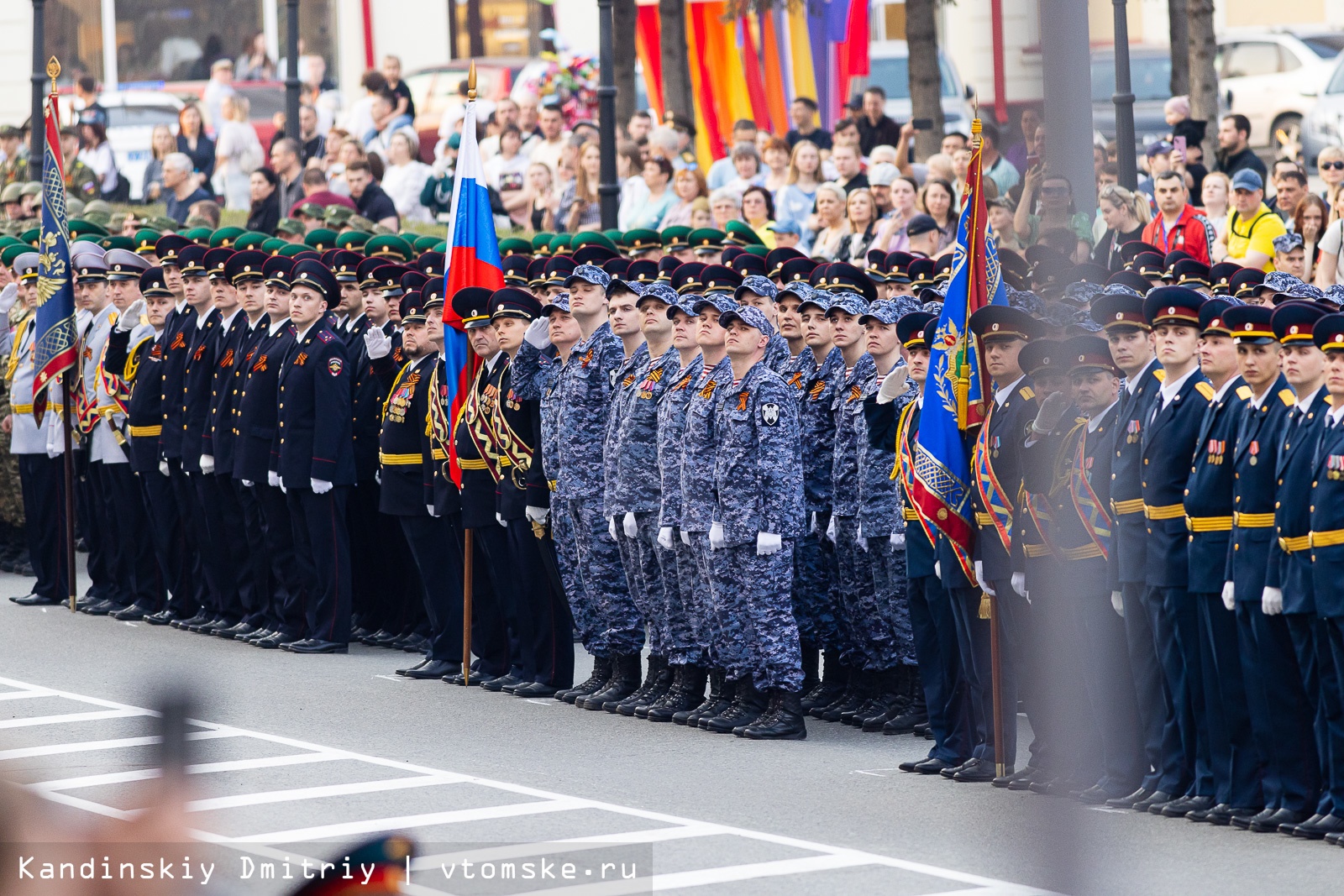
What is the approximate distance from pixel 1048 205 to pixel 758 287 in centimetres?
830

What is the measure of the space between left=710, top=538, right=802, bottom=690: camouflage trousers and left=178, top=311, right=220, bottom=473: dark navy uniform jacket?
4.83 m

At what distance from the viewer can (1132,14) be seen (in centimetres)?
318

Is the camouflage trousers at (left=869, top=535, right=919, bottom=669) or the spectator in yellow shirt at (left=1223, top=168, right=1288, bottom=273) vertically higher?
the spectator in yellow shirt at (left=1223, top=168, right=1288, bottom=273)

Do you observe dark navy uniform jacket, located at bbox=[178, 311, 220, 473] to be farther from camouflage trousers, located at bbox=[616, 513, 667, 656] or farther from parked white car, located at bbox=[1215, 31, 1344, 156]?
parked white car, located at bbox=[1215, 31, 1344, 156]

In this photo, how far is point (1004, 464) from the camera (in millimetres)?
9539

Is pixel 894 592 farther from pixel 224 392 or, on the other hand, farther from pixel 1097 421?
pixel 224 392

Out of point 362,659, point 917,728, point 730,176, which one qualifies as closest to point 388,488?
point 362,659

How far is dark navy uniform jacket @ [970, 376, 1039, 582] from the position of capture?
940 cm

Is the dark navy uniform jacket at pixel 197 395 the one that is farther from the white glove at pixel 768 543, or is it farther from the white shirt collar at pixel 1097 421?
the white shirt collar at pixel 1097 421

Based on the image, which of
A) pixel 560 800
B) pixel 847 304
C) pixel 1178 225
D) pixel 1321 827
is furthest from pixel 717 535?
pixel 1178 225

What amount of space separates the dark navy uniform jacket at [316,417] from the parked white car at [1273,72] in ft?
59.2

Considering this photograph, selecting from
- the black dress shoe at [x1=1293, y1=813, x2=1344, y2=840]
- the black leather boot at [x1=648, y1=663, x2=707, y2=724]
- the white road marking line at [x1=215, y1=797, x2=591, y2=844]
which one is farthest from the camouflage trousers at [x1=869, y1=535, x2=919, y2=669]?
the black dress shoe at [x1=1293, y1=813, x2=1344, y2=840]

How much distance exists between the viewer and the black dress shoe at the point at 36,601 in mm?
15414

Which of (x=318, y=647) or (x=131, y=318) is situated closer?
(x=318, y=647)
